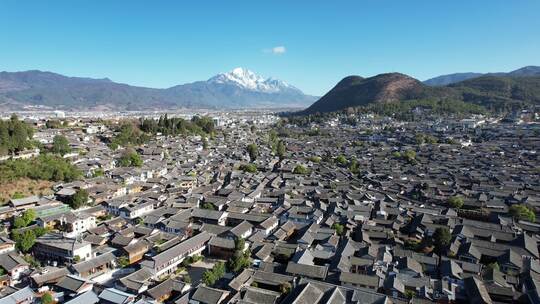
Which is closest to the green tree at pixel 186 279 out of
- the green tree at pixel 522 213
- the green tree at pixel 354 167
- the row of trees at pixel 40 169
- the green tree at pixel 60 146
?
the row of trees at pixel 40 169

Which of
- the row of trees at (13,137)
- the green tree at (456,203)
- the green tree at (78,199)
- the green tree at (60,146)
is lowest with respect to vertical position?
the green tree at (456,203)

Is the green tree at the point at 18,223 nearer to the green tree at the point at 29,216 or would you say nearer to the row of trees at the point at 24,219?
the row of trees at the point at 24,219

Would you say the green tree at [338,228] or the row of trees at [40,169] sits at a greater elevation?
the row of trees at [40,169]

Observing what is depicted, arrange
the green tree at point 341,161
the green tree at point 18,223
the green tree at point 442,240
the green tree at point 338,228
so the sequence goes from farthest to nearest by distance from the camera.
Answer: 1. the green tree at point 341,161
2. the green tree at point 338,228
3. the green tree at point 18,223
4. the green tree at point 442,240

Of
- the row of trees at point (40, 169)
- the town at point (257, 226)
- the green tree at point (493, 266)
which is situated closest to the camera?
the town at point (257, 226)

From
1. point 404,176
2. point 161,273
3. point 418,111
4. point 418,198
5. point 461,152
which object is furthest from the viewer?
point 418,111

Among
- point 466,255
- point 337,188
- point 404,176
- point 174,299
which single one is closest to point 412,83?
point 404,176

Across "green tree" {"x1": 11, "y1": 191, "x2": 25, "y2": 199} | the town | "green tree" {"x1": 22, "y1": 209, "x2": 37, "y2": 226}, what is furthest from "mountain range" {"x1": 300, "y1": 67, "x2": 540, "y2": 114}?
"green tree" {"x1": 22, "y1": 209, "x2": 37, "y2": 226}

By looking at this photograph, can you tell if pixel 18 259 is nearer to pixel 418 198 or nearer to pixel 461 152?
pixel 418 198
